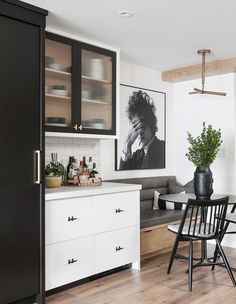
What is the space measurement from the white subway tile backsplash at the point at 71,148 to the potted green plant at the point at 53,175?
0.22 m

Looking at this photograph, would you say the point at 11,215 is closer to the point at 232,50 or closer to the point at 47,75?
the point at 47,75

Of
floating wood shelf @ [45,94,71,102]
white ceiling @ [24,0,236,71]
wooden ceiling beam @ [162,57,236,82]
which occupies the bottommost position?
floating wood shelf @ [45,94,71,102]

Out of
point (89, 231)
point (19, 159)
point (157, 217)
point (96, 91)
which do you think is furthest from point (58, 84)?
point (157, 217)

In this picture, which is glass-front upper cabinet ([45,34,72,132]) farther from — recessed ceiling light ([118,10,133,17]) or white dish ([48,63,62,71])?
recessed ceiling light ([118,10,133,17])

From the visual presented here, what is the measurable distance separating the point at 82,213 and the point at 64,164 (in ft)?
2.63

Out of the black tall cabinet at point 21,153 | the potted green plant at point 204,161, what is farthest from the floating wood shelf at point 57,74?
the potted green plant at point 204,161

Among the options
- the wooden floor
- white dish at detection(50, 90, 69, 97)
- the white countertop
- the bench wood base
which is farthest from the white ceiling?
the wooden floor

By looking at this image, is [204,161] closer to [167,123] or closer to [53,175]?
[53,175]

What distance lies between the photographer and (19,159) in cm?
271

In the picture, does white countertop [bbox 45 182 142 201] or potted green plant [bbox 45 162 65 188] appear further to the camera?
potted green plant [bbox 45 162 65 188]

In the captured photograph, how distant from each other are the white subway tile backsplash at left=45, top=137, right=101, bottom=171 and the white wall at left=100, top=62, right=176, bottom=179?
4.8 inches

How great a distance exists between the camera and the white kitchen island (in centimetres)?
296

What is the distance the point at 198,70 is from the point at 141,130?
1.06 m

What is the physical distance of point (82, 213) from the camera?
3152 mm
